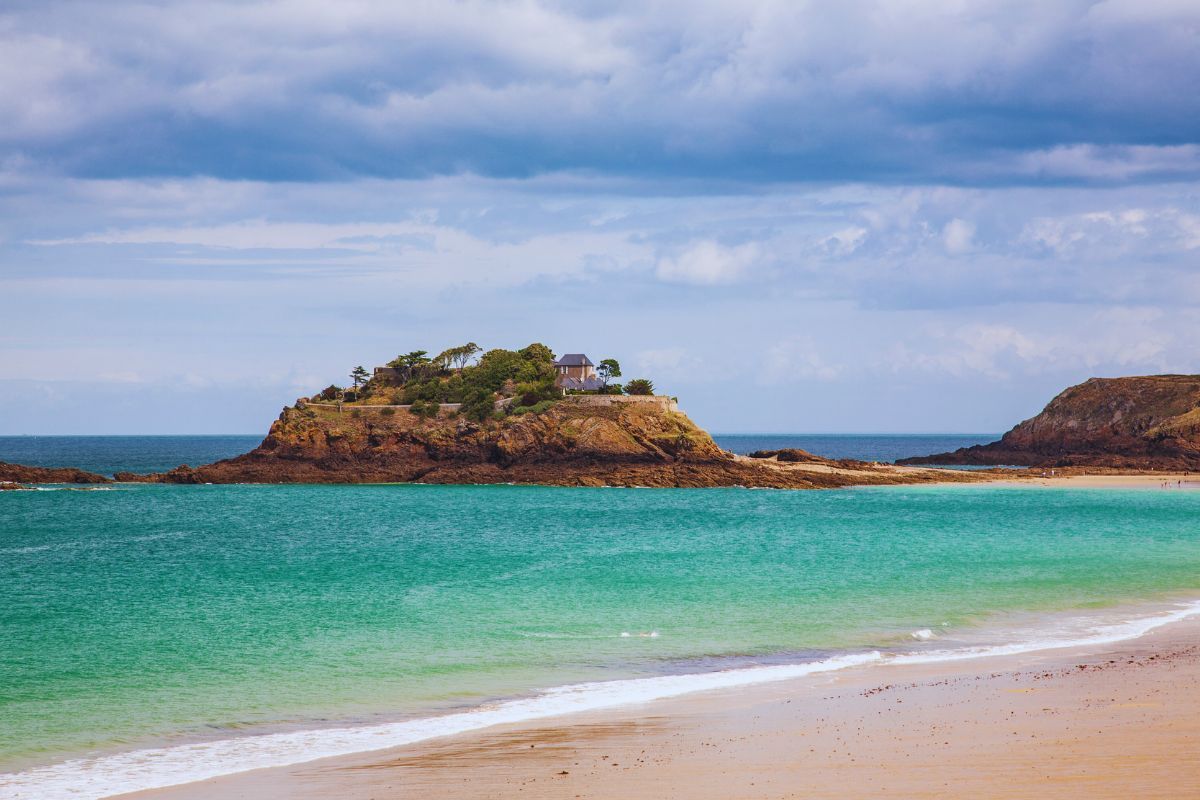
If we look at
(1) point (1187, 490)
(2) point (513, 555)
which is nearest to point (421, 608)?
(2) point (513, 555)

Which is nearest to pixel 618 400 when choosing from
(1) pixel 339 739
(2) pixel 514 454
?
(2) pixel 514 454

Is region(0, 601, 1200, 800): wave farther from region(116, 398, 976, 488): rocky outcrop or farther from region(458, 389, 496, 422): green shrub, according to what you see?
region(458, 389, 496, 422): green shrub

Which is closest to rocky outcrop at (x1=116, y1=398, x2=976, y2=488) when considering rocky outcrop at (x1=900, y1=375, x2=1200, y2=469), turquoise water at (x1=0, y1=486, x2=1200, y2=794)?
turquoise water at (x1=0, y1=486, x2=1200, y2=794)

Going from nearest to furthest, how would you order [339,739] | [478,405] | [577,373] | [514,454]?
1. [339,739]
2. [514,454]
3. [478,405]
4. [577,373]

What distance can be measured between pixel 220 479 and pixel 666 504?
38132 mm

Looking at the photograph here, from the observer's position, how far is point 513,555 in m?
36.8

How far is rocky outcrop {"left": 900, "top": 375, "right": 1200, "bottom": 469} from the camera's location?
3959 inches

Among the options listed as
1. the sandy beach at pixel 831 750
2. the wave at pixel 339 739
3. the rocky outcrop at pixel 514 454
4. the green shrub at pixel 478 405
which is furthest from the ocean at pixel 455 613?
the green shrub at pixel 478 405

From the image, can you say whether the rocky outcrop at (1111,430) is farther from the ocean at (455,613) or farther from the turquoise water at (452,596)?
the ocean at (455,613)

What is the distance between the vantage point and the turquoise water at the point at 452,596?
674 inches

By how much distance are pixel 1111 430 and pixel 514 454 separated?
67.2 meters

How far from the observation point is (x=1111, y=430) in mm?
110500

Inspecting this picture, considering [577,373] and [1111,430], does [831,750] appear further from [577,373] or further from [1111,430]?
[1111,430]

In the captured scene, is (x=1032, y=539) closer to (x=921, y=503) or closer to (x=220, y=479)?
(x=921, y=503)
